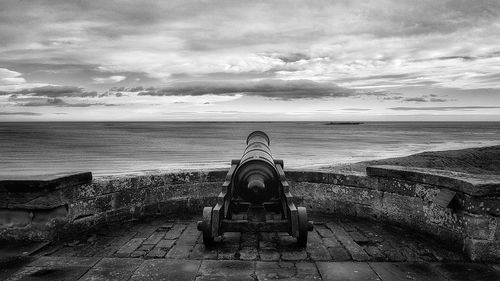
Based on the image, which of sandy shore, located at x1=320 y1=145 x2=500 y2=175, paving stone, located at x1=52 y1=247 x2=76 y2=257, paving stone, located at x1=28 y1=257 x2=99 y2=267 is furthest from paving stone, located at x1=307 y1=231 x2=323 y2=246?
sandy shore, located at x1=320 y1=145 x2=500 y2=175

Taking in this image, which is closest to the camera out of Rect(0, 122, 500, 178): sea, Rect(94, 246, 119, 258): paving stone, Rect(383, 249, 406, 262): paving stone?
Rect(383, 249, 406, 262): paving stone

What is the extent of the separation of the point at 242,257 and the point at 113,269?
128cm

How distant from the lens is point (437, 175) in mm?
4160

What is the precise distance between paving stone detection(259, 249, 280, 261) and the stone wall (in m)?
1.71

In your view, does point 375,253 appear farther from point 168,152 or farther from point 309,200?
point 168,152

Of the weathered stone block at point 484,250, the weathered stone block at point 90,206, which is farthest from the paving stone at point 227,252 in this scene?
the weathered stone block at point 484,250

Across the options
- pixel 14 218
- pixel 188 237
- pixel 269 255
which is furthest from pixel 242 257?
pixel 14 218

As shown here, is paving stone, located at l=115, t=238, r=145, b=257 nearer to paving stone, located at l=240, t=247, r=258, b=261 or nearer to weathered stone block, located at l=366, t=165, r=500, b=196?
paving stone, located at l=240, t=247, r=258, b=261

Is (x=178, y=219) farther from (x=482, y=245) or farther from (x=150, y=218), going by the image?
(x=482, y=245)

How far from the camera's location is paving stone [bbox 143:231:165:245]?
4.14 m

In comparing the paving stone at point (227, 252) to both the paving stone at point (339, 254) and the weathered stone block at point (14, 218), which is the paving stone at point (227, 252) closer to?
the paving stone at point (339, 254)

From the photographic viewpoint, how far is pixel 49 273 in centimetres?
330

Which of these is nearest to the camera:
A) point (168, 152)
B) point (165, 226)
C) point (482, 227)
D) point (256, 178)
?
point (482, 227)

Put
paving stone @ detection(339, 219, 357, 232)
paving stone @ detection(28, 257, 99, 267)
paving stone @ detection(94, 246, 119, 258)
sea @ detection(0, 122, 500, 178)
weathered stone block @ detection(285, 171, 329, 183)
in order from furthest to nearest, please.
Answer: sea @ detection(0, 122, 500, 178), weathered stone block @ detection(285, 171, 329, 183), paving stone @ detection(339, 219, 357, 232), paving stone @ detection(94, 246, 119, 258), paving stone @ detection(28, 257, 99, 267)
